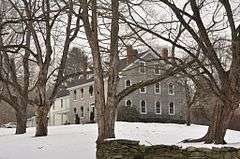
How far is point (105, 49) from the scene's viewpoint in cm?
1762

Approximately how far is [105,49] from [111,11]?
9.22 feet

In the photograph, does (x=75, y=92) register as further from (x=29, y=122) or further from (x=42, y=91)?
(x=42, y=91)

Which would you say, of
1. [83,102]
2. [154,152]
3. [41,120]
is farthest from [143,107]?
[154,152]

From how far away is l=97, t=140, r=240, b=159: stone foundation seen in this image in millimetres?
11281

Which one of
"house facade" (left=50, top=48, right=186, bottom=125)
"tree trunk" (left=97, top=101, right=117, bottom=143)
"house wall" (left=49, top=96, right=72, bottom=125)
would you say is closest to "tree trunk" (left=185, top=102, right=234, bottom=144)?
"tree trunk" (left=97, top=101, right=117, bottom=143)

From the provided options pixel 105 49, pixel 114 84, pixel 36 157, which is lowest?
pixel 36 157

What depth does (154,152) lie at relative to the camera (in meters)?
12.1

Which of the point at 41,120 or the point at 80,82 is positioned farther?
the point at 80,82

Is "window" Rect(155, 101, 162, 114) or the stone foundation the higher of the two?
"window" Rect(155, 101, 162, 114)

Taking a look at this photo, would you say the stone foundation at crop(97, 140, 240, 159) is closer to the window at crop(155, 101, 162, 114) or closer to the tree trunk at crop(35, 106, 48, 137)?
the tree trunk at crop(35, 106, 48, 137)

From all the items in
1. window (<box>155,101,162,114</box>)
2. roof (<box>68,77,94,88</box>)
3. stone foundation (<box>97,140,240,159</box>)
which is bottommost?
stone foundation (<box>97,140,240,159</box>)

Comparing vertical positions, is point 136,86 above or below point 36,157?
above

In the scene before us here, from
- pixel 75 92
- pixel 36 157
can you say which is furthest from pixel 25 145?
pixel 75 92

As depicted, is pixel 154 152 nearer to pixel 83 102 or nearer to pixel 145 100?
pixel 145 100
